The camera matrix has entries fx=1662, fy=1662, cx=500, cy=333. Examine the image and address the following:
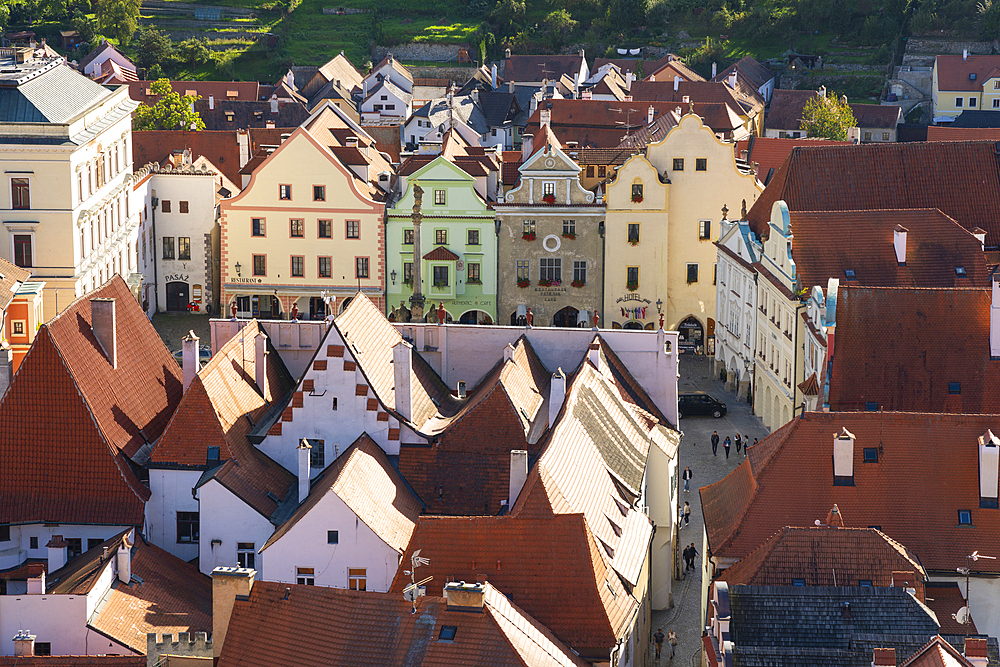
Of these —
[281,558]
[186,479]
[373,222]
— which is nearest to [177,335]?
[373,222]

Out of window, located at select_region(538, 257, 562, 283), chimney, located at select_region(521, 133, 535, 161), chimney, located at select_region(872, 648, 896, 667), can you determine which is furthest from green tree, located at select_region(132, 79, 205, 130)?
chimney, located at select_region(872, 648, 896, 667)

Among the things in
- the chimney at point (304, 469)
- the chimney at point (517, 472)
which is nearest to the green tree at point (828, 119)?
the chimney at point (517, 472)

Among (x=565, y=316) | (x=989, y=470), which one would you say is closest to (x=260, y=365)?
(x=989, y=470)

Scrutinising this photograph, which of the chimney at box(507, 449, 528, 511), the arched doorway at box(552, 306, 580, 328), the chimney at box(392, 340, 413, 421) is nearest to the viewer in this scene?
the chimney at box(507, 449, 528, 511)

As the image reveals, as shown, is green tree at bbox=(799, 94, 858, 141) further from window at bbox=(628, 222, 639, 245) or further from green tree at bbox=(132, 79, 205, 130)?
green tree at bbox=(132, 79, 205, 130)

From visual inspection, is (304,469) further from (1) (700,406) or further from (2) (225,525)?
(1) (700,406)

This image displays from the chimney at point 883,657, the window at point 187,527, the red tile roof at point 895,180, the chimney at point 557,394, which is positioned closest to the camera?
the chimney at point 883,657

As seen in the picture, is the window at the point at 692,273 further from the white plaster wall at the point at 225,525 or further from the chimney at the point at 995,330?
the white plaster wall at the point at 225,525
